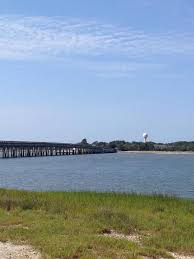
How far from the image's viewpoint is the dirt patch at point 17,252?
37.9ft

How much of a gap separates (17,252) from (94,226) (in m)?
3.52

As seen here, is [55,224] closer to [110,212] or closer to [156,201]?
[110,212]

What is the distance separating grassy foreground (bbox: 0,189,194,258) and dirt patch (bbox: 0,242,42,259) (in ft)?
0.67

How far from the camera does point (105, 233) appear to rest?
14414 mm

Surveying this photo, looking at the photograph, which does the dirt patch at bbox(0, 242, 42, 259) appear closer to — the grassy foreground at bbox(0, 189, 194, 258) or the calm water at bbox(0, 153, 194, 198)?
the grassy foreground at bbox(0, 189, 194, 258)

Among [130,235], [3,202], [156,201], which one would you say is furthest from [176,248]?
[156,201]

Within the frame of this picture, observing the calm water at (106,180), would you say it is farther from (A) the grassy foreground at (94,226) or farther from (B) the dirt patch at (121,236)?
(B) the dirt patch at (121,236)

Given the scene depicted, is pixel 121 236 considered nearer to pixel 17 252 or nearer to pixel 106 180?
pixel 17 252

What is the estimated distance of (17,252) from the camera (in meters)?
11.9

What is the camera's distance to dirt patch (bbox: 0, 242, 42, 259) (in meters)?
11.5

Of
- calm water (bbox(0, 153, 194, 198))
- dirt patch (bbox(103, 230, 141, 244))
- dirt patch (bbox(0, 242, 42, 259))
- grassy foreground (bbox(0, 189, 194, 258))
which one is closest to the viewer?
dirt patch (bbox(0, 242, 42, 259))

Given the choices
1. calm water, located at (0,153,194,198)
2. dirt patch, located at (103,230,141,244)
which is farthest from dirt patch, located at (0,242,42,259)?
calm water, located at (0,153,194,198)

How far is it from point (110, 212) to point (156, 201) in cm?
666

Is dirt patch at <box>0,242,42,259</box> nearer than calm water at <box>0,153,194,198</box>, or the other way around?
dirt patch at <box>0,242,42,259</box>
